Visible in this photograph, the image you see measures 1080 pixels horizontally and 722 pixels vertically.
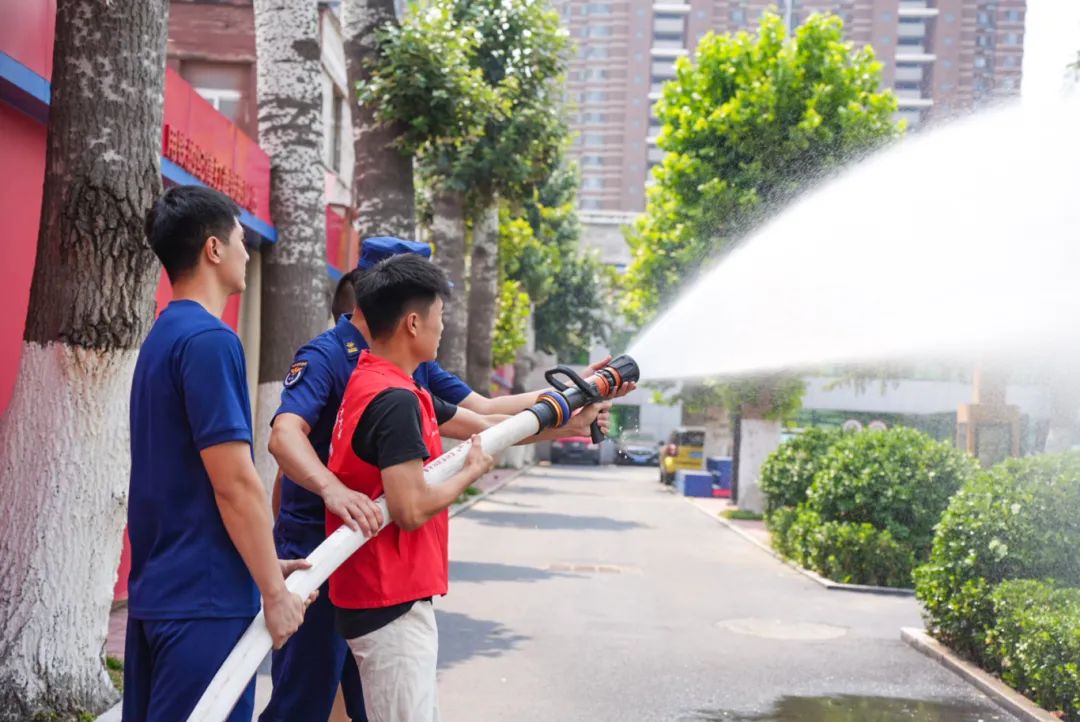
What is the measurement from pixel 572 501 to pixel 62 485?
23.7 m

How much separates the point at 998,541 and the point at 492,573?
6465 millimetres

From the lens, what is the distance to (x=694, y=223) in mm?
25625

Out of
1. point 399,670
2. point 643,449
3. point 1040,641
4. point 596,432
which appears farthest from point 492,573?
point 643,449

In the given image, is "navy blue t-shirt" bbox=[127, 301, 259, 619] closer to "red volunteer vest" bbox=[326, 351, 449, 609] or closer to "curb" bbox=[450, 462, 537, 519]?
"red volunteer vest" bbox=[326, 351, 449, 609]

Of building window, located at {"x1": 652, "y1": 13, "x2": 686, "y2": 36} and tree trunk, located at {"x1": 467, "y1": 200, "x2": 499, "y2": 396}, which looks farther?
building window, located at {"x1": 652, "y1": 13, "x2": 686, "y2": 36}

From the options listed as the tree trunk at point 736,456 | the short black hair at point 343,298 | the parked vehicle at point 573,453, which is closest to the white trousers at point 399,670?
the short black hair at point 343,298

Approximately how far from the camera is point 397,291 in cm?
375

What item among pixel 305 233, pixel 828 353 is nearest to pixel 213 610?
pixel 305 233

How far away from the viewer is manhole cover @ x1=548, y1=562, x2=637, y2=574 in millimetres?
15047

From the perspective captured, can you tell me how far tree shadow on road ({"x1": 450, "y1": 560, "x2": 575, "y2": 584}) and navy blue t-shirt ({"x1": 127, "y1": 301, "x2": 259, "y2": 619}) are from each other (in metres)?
10.3

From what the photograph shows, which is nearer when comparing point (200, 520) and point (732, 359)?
point (200, 520)

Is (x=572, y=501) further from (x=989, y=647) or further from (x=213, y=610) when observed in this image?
(x=213, y=610)

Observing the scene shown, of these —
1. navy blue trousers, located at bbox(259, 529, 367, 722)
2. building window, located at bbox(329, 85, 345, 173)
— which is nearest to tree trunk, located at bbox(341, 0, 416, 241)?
navy blue trousers, located at bbox(259, 529, 367, 722)

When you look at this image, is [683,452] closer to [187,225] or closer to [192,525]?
[187,225]
